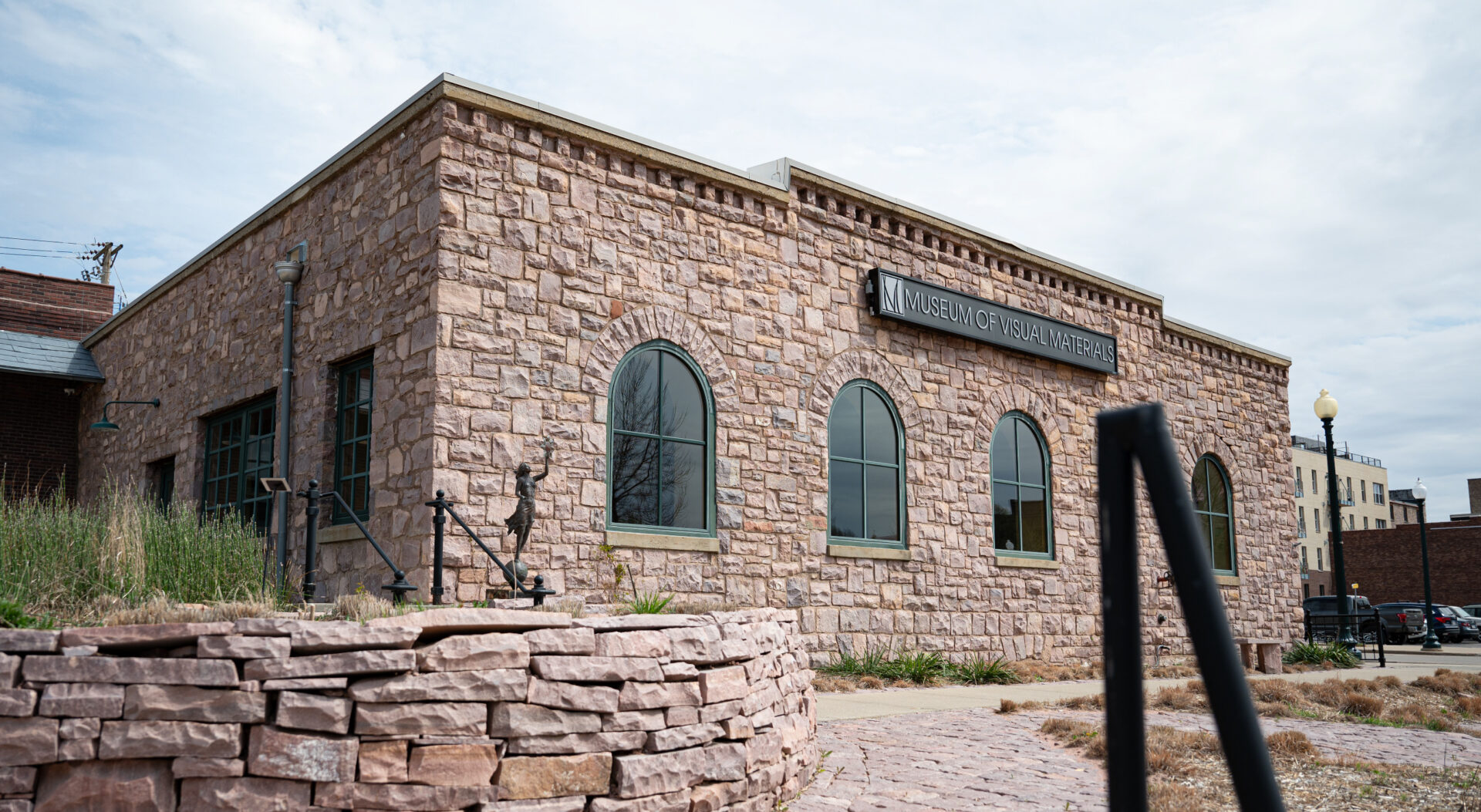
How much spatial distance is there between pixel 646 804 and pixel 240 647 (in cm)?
200

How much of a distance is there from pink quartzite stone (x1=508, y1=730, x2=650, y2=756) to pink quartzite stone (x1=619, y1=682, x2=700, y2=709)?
139 millimetres

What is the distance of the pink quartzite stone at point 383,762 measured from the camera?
472 cm

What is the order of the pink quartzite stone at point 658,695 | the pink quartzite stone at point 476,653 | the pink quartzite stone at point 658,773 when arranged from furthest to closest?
the pink quartzite stone at point 658,695 < the pink quartzite stone at point 658,773 < the pink quartzite stone at point 476,653

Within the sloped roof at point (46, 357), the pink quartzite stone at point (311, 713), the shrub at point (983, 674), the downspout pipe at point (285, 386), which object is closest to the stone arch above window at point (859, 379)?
the shrub at point (983, 674)

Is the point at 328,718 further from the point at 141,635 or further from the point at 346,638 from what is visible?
the point at 141,635

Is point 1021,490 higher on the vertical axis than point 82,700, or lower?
higher

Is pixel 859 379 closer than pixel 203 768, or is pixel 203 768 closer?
pixel 203 768

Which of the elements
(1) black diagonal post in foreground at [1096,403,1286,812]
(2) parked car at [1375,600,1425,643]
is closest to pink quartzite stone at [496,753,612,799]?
(1) black diagonal post in foreground at [1096,403,1286,812]

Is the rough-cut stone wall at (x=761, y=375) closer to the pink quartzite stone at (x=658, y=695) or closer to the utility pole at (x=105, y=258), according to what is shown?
the pink quartzite stone at (x=658, y=695)

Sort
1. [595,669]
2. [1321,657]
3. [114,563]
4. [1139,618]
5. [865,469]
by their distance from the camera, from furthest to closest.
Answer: [1321,657] < [865,469] < [114,563] < [595,669] < [1139,618]

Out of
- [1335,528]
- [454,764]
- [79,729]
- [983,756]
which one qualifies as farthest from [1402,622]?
[79,729]

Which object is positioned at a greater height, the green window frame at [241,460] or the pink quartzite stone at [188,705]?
the green window frame at [241,460]

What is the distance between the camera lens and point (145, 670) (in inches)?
186

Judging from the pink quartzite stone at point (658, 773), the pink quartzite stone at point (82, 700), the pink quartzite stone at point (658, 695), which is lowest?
the pink quartzite stone at point (658, 773)
